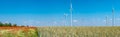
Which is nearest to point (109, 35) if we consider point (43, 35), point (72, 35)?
point (72, 35)

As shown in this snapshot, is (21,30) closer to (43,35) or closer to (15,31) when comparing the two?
(15,31)

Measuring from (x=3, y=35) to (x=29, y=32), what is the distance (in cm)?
405

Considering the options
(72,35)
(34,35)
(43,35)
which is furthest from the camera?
(34,35)

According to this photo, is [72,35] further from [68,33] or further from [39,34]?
[39,34]

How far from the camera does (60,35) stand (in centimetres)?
3497

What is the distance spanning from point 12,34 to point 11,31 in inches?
45.8

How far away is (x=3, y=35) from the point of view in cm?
3616

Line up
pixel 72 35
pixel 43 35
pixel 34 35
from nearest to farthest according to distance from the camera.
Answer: pixel 72 35 → pixel 43 35 → pixel 34 35

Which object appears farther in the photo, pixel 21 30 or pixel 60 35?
pixel 21 30

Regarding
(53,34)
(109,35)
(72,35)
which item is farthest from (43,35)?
(109,35)

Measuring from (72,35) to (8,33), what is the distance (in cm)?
626

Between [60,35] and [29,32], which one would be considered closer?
[60,35]

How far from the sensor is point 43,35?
1449 inches

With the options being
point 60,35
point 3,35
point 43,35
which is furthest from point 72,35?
point 3,35
